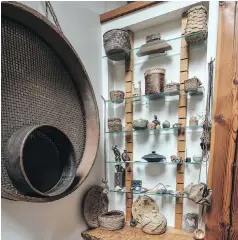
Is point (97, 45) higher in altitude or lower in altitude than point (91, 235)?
higher

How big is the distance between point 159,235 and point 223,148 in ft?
2.11

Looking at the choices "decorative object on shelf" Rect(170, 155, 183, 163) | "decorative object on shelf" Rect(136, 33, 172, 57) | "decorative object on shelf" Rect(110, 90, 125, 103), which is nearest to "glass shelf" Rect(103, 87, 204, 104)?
"decorative object on shelf" Rect(110, 90, 125, 103)

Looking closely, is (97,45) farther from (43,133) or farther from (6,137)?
(6,137)

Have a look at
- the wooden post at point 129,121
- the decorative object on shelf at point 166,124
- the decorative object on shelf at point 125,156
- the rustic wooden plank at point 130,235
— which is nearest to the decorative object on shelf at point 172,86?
the decorative object on shelf at point 166,124

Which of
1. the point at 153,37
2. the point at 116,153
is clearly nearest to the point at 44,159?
the point at 116,153

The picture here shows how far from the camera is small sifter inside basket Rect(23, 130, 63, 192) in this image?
3.53 ft

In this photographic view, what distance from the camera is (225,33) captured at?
1254 millimetres

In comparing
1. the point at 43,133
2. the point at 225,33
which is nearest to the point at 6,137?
the point at 43,133

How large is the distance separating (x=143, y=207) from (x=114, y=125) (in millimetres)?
591

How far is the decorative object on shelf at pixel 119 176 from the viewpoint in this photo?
5.38ft

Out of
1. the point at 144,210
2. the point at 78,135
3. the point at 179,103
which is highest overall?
the point at 179,103

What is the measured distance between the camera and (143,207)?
5.05 feet

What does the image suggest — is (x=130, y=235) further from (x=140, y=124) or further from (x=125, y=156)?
(x=140, y=124)

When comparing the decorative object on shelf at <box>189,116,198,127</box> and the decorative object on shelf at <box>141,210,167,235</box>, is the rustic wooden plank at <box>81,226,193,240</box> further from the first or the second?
the decorative object on shelf at <box>189,116,198,127</box>
